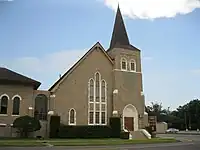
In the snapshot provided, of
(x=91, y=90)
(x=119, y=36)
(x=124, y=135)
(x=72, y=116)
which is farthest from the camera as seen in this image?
(x=119, y=36)

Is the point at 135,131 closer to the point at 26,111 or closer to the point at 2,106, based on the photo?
the point at 26,111

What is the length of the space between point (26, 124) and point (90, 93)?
33.3 ft

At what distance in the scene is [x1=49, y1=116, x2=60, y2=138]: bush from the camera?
113 ft

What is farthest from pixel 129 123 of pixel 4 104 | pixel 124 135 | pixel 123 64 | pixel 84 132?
pixel 4 104

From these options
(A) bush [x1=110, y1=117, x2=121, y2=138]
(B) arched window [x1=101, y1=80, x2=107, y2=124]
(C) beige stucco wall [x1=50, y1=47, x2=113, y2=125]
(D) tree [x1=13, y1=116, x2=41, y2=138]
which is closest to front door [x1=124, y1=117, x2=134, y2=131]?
(A) bush [x1=110, y1=117, x2=121, y2=138]

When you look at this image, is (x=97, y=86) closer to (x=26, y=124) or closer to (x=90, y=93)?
(x=90, y=93)

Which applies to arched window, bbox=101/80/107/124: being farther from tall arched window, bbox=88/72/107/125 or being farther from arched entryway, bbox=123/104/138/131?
arched entryway, bbox=123/104/138/131

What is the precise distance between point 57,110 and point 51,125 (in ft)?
7.56

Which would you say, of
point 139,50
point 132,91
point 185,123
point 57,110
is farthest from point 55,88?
point 185,123

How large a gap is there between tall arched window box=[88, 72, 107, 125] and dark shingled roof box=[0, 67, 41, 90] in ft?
24.5

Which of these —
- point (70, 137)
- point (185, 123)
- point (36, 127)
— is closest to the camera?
point (36, 127)

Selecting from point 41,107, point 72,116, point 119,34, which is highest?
point 119,34

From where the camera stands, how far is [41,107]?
38031mm

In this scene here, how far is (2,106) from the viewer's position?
3400cm
